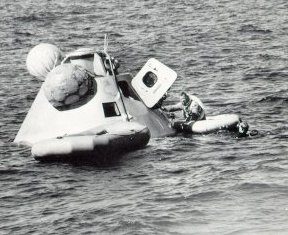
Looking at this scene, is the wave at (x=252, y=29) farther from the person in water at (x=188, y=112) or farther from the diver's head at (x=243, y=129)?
the diver's head at (x=243, y=129)

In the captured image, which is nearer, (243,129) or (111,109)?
(111,109)

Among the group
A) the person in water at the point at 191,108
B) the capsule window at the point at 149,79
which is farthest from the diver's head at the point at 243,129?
the capsule window at the point at 149,79

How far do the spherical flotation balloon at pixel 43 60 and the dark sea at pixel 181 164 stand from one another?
78.1 inches

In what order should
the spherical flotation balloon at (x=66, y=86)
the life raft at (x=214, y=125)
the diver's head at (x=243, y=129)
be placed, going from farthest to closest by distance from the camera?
the life raft at (x=214, y=125) → the diver's head at (x=243, y=129) → the spherical flotation balloon at (x=66, y=86)

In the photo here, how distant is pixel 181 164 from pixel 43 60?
18.1 feet

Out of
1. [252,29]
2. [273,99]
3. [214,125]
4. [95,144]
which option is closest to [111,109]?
[95,144]

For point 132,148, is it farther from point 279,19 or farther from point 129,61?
point 279,19

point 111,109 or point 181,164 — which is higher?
point 111,109

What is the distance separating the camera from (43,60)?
18.6 metres

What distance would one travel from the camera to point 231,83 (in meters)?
24.2

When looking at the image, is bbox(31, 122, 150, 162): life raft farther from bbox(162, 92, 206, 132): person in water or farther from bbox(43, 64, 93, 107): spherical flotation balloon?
bbox(162, 92, 206, 132): person in water

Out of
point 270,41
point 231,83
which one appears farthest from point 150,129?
point 270,41

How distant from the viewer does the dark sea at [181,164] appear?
1188cm

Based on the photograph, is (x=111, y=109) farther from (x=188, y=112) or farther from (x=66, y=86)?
(x=188, y=112)
